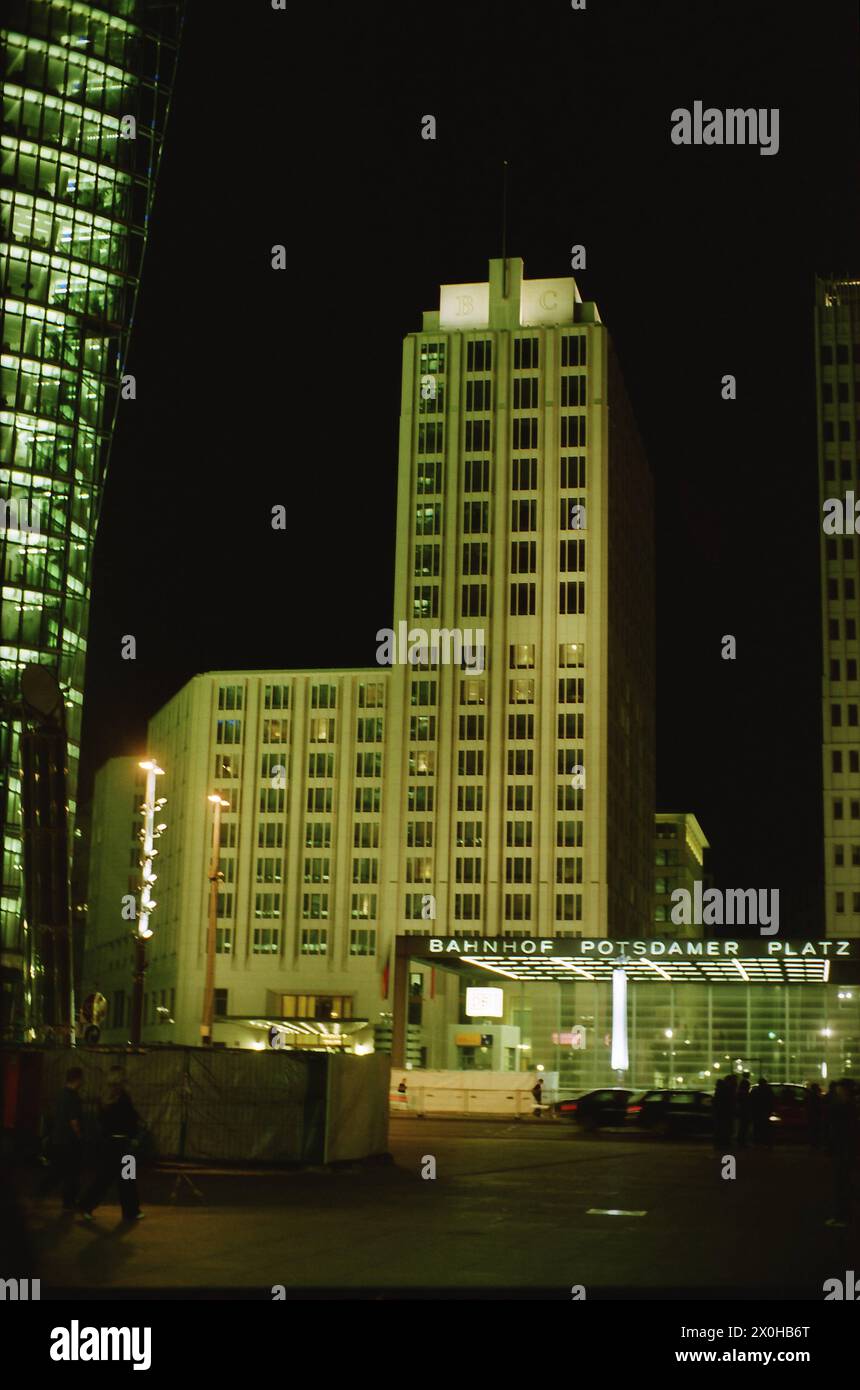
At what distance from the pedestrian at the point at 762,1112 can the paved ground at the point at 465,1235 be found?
939cm

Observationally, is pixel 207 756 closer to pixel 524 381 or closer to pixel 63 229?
pixel 524 381

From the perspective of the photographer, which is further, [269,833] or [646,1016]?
[269,833]

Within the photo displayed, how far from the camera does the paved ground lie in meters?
13.9

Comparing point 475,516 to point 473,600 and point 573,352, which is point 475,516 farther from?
point 573,352

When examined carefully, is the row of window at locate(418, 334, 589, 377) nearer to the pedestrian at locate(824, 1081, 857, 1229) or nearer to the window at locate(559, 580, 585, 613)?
the window at locate(559, 580, 585, 613)

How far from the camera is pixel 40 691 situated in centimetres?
4150

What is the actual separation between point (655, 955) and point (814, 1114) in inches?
872

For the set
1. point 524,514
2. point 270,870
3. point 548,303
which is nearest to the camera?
point 524,514

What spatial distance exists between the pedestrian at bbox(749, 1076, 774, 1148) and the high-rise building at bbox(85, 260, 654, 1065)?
7129 centimetres

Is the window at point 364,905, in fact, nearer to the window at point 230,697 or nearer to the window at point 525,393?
the window at point 230,697

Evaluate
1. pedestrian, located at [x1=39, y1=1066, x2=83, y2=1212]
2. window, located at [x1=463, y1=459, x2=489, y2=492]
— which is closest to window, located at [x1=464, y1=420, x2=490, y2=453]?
window, located at [x1=463, y1=459, x2=489, y2=492]

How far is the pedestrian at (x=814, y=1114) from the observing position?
3825cm

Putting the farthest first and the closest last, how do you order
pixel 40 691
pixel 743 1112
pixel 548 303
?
pixel 548 303
pixel 40 691
pixel 743 1112

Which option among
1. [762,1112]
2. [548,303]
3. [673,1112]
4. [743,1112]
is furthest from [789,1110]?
[548,303]
